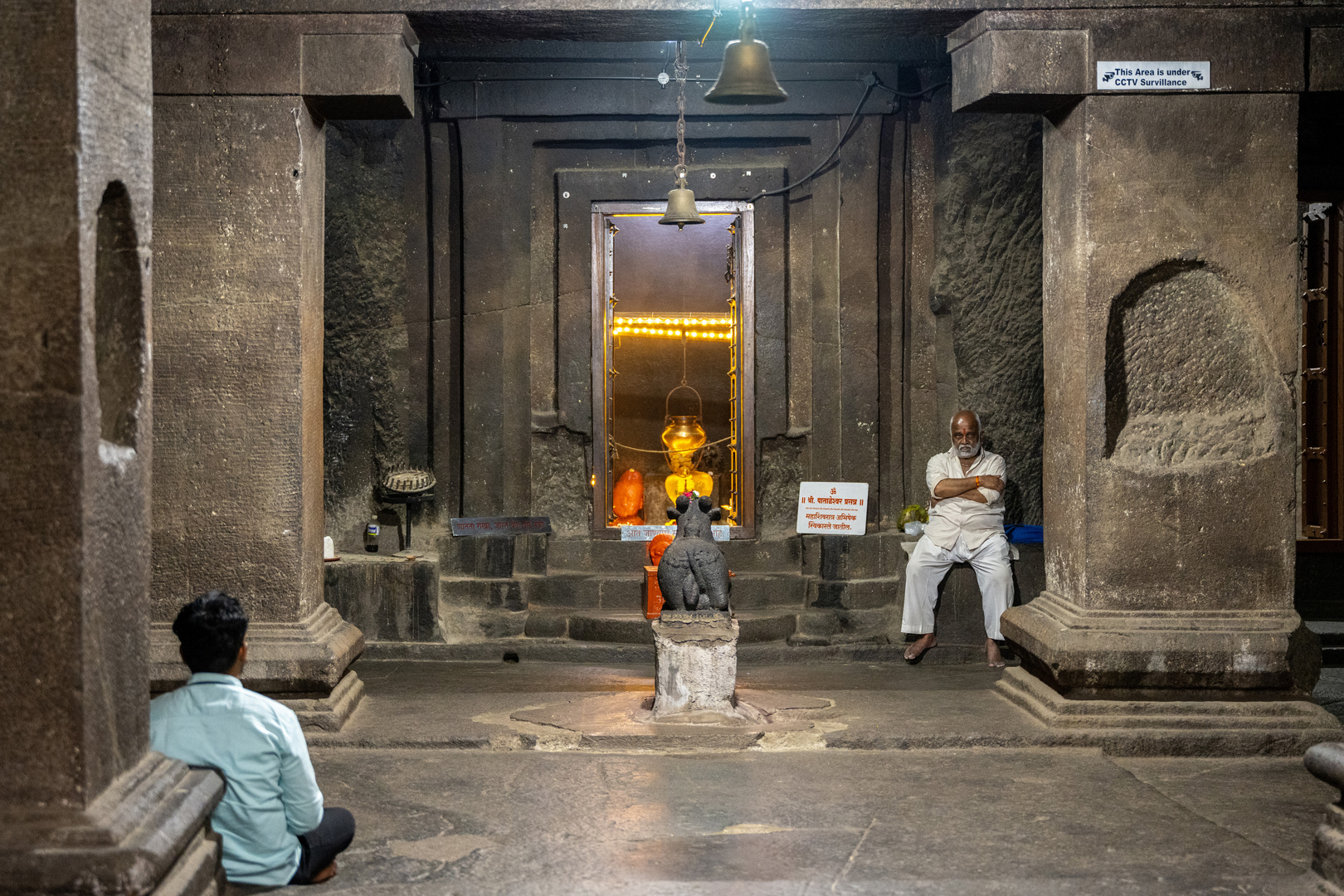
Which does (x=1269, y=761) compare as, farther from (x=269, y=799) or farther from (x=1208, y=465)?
(x=269, y=799)

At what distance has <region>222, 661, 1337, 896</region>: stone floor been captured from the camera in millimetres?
4043

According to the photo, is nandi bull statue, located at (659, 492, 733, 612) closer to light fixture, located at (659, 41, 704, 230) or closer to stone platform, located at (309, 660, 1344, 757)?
stone platform, located at (309, 660, 1344, 757)

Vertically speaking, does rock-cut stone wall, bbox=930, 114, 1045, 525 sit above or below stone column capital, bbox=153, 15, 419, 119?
below

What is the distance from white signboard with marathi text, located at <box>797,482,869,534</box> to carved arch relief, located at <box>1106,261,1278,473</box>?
8.92ft

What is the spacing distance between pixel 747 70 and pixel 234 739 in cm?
342

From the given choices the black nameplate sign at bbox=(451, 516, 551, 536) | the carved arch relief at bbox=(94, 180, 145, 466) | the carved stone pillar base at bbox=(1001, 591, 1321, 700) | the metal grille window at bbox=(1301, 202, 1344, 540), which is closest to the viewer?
the carved arch relief at bbox=(94, 180, 145, 466)

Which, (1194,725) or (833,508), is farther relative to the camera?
(833,508)

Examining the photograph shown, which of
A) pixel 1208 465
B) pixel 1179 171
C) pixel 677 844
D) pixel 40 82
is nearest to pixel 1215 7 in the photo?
pixel 1179 171

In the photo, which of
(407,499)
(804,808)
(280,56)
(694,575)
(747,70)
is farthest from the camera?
(407,499)

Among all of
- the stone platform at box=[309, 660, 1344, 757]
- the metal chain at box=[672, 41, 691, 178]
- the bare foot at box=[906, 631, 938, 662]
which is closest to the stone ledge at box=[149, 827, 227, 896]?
the stone platform at box=[309, 660, 1344, 757]

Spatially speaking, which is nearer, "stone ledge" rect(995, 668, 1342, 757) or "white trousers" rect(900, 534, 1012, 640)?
"stone ledge" rect(995, 668, 1342, 757)

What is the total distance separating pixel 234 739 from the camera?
358 cm

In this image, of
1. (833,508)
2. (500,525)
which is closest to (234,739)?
(500,525)

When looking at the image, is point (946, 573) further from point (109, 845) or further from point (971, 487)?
point (109, 845)
